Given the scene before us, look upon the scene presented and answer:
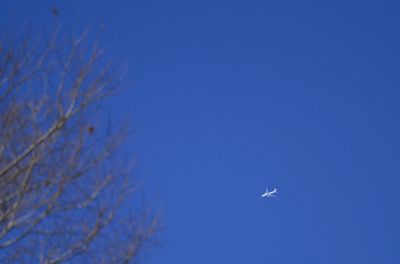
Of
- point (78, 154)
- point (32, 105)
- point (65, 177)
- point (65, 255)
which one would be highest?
point (32, 105)

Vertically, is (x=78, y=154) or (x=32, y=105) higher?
(x=32, y=105)

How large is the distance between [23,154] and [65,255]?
119 cm

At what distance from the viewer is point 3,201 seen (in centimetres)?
420

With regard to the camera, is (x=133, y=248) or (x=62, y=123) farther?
(x=133, y=248)

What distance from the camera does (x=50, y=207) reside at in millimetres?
4359

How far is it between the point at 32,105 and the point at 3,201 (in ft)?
3.65

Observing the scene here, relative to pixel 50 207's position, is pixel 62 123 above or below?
above

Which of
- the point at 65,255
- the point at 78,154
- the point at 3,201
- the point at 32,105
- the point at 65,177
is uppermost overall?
the point at 32,105

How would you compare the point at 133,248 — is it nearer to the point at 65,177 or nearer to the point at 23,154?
the point at 65,177

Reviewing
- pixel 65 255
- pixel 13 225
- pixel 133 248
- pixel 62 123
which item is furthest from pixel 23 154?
pixel 133 248

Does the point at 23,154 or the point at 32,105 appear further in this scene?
the point at 32,105

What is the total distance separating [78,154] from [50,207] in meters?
0.66

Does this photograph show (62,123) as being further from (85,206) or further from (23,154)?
(85,206)

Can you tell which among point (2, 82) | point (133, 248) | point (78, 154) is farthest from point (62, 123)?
point (133, 248)
